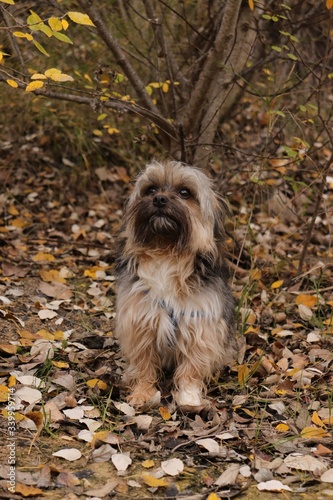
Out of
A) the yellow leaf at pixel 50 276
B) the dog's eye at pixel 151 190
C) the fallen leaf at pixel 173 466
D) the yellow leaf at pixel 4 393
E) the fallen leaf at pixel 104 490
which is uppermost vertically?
the dog's eye at pixel 151 190

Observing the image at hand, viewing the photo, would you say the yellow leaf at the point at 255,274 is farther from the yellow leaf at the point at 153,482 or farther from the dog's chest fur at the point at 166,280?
the yellow leaf at the point at 153,482

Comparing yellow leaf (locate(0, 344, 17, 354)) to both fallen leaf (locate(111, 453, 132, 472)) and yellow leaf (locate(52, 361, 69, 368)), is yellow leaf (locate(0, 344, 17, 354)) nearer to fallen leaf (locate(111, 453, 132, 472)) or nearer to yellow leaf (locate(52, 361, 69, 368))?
yellow leaf (locate(52, 361, 69, 368))

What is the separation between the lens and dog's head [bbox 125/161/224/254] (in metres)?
3.92

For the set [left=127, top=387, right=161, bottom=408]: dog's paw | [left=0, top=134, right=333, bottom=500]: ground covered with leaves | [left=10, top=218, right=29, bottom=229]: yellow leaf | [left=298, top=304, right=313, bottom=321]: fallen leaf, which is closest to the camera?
[left=0, top=134, right=333, bottom=500]: ground covered with leaves

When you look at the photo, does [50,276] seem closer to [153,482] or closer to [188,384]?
[188,384]

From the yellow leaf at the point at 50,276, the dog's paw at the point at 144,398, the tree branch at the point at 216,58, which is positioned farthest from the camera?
the yellow leaf at the point at 50,276

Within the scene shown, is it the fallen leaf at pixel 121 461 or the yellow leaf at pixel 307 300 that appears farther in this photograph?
the yellow leaf at pixel 307 300

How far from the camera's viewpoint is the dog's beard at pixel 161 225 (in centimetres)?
391

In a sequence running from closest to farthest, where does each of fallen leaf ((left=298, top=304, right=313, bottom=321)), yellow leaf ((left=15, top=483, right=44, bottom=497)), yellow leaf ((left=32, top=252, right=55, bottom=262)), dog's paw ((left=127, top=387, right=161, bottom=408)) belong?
yellow leaf ((left=15, top=483, right=44, bottom=497)) < dog's paw ((left=127, top=387, right=161, bottom=408)) < fallen leaf ((left=298, top=304, right=313, bottom=321)) < yellow leaf ((left=32, top=252, right=55, bottom=262))

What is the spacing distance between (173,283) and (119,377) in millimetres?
711

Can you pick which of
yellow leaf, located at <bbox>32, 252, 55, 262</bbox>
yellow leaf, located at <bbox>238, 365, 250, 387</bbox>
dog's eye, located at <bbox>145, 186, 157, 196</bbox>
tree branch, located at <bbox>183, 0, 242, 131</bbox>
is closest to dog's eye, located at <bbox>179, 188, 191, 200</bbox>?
dog's eye, located at <bbox>145, 186, 157, 196</bbox>

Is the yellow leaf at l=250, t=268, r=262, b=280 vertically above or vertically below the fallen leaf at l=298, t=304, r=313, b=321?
above

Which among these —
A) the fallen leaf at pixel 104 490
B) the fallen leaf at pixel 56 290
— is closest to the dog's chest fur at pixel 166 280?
the fallen leaf at pixel 104 490

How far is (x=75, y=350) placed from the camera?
4.51m
